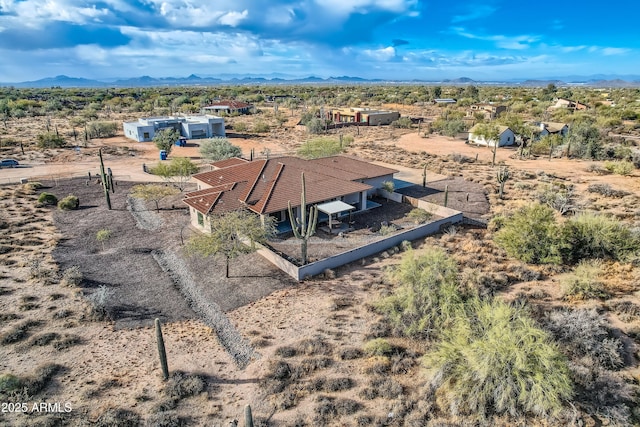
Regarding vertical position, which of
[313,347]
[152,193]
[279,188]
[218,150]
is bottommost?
[313,347]

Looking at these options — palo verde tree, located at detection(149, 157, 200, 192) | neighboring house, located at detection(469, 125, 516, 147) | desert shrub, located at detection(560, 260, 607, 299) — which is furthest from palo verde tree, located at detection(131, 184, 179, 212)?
neighboring house, located at detection(469, 125, 516, 147)

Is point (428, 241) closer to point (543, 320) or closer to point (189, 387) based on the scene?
point (543, 320)

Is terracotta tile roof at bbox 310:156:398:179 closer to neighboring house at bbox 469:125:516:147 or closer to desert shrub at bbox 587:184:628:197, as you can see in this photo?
desert shrub at bbox 587:184:628:197

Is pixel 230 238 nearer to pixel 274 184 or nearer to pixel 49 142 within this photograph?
pixel 274 184

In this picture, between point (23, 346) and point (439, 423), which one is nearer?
point (439, 423)

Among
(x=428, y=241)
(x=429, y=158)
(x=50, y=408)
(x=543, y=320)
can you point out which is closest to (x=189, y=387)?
(x=50, y=408)

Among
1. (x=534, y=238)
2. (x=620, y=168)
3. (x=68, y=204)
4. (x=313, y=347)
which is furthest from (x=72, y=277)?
(x=620, y=168)

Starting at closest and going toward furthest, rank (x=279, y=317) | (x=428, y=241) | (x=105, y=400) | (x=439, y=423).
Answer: (x=439, y=423)
(x=105, y=400)
(x=279, y=317)
(x=428, y=241)
